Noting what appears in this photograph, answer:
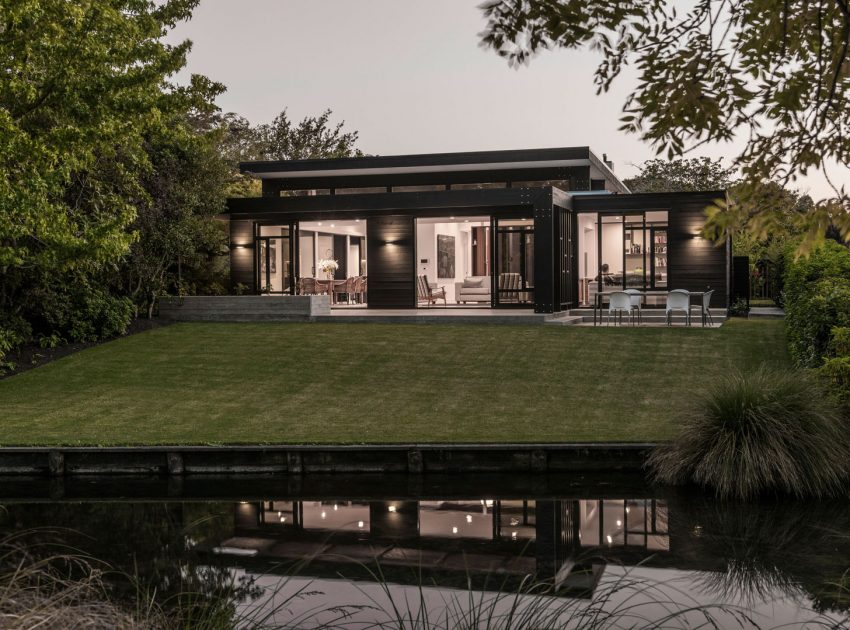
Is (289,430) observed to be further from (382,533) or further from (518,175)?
(518,175)

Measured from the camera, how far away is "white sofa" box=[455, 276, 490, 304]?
25.4 metres

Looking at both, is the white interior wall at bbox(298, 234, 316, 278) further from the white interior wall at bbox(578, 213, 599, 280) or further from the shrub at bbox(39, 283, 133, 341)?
the shrub at bbox(39, 283, 133, 341)

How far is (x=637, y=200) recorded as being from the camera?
23438mm

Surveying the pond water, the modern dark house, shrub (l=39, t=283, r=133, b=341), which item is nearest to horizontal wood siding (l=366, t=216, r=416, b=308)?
the modern dark house

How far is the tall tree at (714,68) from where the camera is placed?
154 inches

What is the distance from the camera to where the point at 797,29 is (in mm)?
4270

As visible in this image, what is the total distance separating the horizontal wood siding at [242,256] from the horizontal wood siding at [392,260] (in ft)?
10.4

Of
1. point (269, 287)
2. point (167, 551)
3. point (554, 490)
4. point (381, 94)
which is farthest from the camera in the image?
point (381, 94)

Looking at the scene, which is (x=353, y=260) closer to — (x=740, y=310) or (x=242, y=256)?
(x=242, y=256)

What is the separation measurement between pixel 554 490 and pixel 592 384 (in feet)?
16.3

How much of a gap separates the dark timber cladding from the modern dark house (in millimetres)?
28

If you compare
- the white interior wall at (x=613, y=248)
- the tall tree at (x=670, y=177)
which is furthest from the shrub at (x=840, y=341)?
the tall tree at (x=670, y=177)

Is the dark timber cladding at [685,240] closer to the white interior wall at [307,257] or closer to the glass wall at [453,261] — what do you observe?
the glass wall at [453,261]

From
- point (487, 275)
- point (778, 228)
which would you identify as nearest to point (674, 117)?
point (778, 228)
